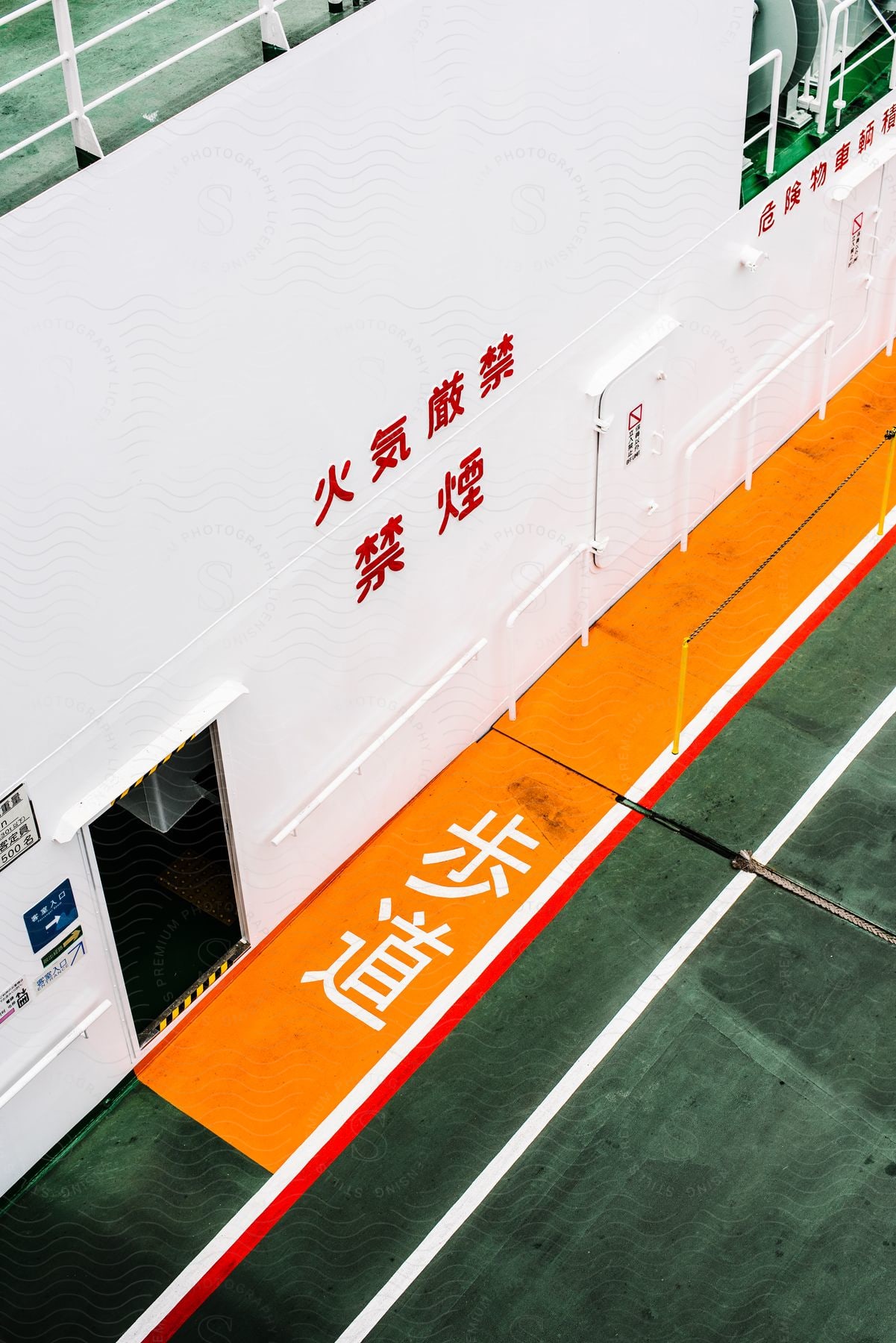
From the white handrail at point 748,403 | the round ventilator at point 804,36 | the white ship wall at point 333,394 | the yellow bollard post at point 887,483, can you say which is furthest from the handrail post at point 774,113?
the yellow bollard post at point 887,483

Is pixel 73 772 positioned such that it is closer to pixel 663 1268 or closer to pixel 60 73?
pixel 60 73

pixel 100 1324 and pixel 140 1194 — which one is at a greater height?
→ pixel 140 1194

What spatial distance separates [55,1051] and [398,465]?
11.7ft

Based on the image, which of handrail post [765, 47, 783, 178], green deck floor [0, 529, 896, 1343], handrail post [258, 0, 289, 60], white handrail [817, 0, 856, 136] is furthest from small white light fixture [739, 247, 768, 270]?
handrail post [258, 0, 289, 60]

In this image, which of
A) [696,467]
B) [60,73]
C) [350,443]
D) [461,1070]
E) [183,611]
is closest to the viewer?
[60,73]

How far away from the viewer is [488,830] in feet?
33.3

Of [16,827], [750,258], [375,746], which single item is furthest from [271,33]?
[750,258]

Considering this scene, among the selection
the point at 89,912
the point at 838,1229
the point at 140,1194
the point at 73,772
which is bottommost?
the point at 140,1194

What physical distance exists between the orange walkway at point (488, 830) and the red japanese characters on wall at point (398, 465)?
1.96 metres

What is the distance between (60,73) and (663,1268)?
6375 mm

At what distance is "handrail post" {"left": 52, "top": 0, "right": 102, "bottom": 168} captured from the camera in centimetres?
624

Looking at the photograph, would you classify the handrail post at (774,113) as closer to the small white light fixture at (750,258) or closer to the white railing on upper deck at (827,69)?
the white railing on upper deck at (827,69)

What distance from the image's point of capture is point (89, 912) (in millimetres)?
8070

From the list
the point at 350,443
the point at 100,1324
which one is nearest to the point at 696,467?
the point at 350,443
